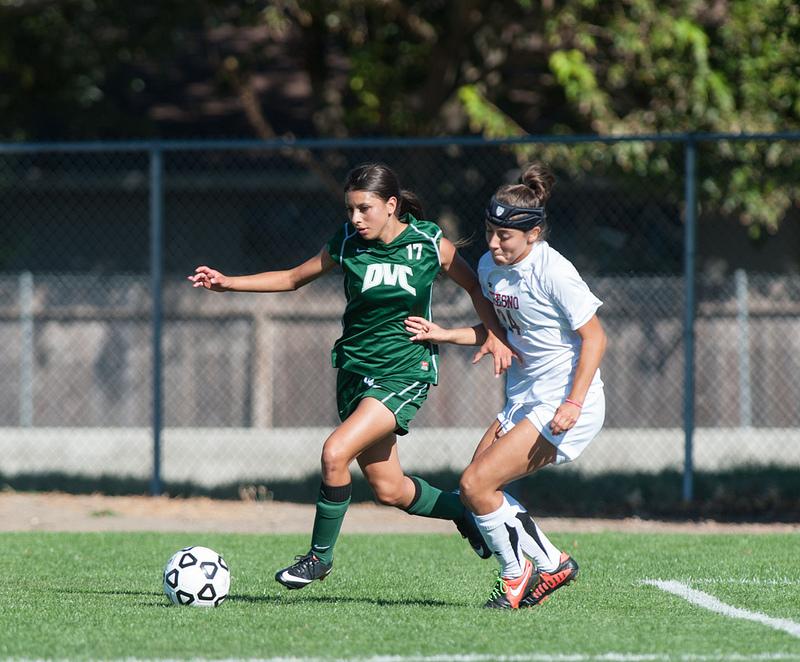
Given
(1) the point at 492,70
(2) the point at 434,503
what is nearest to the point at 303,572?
(2) the point at 434,503

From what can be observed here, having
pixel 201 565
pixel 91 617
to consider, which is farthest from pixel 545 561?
pixel 91 617

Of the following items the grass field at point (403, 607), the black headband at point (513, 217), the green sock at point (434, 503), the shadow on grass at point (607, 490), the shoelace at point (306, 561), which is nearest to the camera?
the grass field at point (403, 607)

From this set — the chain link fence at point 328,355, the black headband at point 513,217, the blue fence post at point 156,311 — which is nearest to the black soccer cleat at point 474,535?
the black headband at point 513,217

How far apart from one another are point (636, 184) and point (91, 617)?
337 inches

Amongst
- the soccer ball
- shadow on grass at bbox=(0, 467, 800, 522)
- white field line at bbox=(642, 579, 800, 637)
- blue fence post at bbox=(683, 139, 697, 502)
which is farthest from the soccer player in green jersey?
shadow on grass at bbox=(0, 467, 800, 522)

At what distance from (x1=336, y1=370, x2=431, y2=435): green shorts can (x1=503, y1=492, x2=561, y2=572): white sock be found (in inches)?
23.8

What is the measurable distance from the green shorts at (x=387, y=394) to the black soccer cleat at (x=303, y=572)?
0.68 meters

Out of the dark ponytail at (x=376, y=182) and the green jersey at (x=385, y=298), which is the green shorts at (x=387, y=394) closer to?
the green jersey at (x=385, y=298)

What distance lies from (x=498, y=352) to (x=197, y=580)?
5.58ft

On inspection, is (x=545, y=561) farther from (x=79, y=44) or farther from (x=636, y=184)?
(x=79, y=44)

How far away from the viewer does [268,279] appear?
6.38m

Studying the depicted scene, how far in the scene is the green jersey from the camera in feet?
19.8

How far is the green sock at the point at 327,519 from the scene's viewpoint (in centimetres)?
601

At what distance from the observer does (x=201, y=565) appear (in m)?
5.87
